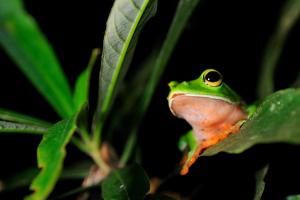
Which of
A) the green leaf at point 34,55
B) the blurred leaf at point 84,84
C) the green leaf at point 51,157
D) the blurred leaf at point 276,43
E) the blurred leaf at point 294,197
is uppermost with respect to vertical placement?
the green leaf at point 34,55

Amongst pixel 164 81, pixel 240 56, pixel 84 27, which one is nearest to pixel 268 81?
pixel 240 56

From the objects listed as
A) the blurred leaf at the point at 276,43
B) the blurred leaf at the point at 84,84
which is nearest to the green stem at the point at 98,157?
the blurred leaf at the point at 84,84

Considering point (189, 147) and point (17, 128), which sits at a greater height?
point (17, 128)

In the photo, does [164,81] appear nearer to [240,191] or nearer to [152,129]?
[152,129]

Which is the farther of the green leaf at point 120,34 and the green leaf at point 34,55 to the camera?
the green leaf at point 34,55

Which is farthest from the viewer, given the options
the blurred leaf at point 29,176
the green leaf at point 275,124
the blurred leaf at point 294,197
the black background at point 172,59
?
the black background at point 172,59

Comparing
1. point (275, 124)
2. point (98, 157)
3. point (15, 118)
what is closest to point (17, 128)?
point (15, 118)

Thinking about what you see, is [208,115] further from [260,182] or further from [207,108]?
[260,182]

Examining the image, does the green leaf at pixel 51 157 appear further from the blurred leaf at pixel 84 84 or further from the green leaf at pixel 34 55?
the green leaf at pixel 34 55
